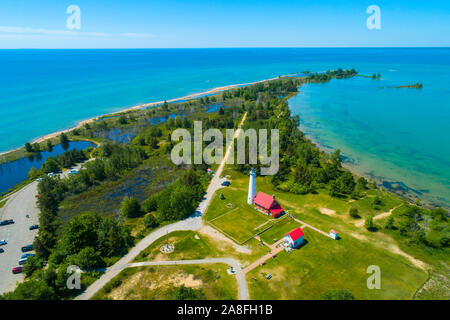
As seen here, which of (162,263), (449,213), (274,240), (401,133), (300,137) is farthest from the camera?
(401,133)

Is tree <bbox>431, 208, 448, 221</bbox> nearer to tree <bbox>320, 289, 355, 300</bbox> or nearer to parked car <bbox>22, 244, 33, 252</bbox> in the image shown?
tree <bbox>320, 289, 355, 300</bbox>

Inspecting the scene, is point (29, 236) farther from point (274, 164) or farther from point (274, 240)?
point (274, 164)

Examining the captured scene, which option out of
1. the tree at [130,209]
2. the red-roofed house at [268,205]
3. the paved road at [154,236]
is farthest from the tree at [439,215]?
the tree at [130,209]

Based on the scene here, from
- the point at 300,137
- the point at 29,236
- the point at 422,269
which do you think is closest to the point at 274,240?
the point at 422,269

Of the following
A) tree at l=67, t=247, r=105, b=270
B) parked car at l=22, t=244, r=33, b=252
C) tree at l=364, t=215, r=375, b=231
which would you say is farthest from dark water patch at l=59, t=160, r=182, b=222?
tree at l=364, t=215, r=375, b=231

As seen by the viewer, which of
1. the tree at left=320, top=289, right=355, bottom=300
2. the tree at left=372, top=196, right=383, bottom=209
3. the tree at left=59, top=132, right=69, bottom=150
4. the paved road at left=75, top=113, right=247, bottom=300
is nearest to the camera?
the tree at left=320, top=289, right=355, bottom=300

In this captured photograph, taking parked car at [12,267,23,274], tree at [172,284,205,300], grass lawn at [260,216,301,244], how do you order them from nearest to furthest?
1. tree at [172,284,205,300]
2. parked car at [12,267,23,274]
3. grass lawn at [260,216,301,244]

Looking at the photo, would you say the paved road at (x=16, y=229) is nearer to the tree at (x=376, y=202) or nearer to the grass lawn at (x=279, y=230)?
the grass lawn at (x=279, y=230)

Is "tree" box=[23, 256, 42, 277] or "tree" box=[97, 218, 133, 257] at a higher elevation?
"tree" box=[97, 218, 133, 257]
